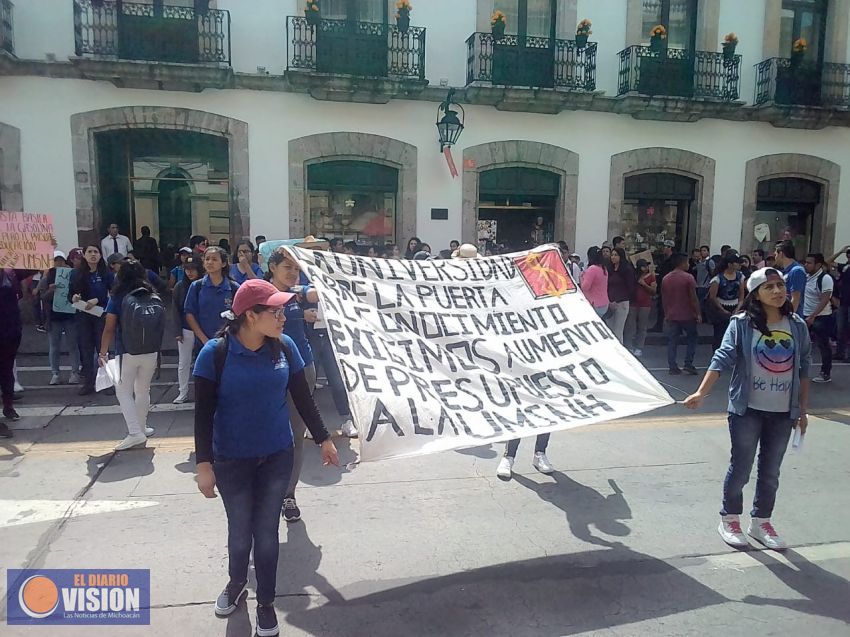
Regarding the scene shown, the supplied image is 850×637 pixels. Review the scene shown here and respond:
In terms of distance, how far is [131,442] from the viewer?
19.2 feet

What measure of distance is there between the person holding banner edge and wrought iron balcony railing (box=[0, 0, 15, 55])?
13.2m

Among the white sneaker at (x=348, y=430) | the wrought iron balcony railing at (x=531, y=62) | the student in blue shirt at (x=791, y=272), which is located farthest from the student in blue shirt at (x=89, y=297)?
the wrought iron balcony railing at (x=531, y=62)

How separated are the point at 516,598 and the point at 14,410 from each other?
18.9 feet

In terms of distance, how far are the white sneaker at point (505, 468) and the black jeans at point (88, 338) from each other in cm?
536

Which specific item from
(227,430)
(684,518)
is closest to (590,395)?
(684,518)

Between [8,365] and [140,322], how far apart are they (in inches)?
79.4

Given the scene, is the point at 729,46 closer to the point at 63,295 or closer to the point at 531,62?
the point at 531,62

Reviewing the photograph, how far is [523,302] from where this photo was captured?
4648mm

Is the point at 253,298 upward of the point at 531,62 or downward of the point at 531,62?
downward

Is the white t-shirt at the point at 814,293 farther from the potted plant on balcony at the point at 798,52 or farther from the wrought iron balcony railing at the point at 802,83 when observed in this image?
the potted plant on balcony at the point at 798,52

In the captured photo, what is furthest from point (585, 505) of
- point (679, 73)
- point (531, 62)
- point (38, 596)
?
point (679, 73)

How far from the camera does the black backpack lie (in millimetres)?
5582

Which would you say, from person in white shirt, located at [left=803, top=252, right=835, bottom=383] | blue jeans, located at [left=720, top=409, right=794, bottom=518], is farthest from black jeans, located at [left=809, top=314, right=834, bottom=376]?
blue jeans, located at [left=720, top=409, right=794, bottom=518]

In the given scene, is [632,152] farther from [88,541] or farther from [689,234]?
[88,541]
